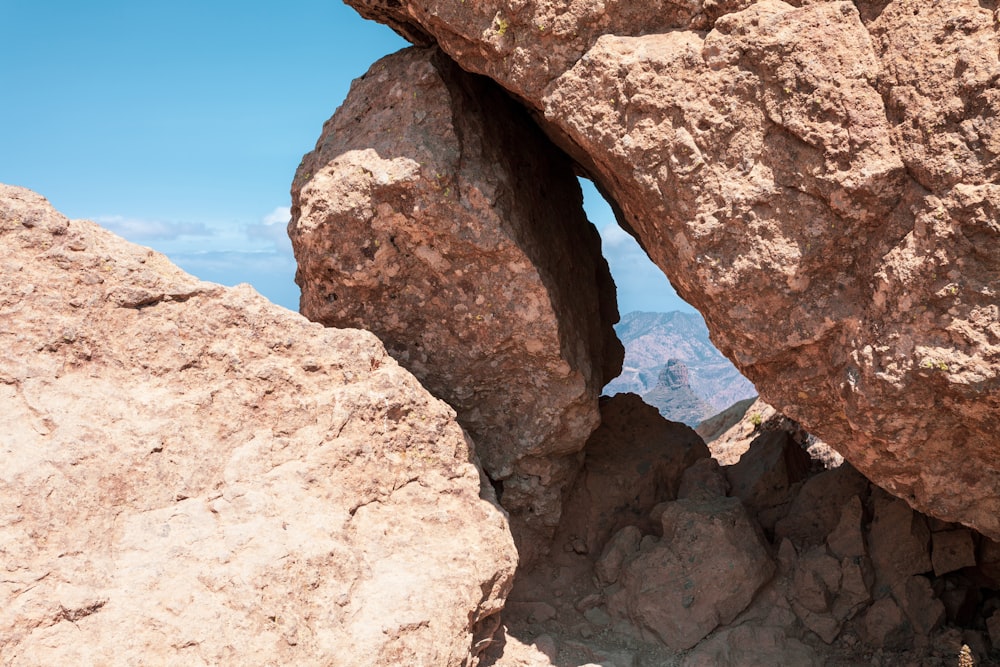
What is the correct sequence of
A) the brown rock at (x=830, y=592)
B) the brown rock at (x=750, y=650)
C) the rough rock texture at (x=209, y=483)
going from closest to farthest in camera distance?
the rough rock texture at (x=209, y=483) → the brown rock at (x=750, y=650) → the brown rock at (x=830, y=592)

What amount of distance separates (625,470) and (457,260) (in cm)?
294

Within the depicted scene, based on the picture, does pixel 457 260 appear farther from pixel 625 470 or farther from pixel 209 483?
pixel 625 470

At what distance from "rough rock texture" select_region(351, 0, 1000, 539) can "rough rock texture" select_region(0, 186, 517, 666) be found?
7.64 ft

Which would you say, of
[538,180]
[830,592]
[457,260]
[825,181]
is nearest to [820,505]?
[830,592]

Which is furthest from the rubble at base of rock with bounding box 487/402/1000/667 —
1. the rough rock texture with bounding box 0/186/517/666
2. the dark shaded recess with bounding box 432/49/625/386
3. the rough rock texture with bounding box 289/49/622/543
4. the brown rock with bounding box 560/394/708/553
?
the dark shaded recess with bounding box 432/49/625/386

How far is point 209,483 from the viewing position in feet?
16.8

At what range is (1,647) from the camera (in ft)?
13.3

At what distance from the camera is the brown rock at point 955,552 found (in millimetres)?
6824

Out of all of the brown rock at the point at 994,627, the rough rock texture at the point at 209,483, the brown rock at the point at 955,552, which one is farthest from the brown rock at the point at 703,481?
the rough rock texture at the point at 209,483

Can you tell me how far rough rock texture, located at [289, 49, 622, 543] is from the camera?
632 cm

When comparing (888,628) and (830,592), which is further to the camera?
(830,592)

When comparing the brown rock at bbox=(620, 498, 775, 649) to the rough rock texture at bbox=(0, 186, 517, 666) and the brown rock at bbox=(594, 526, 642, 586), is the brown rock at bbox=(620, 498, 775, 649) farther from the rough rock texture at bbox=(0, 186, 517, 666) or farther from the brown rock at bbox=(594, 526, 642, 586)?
the rough rock texture at bbox=(0, 186, 517, 666)

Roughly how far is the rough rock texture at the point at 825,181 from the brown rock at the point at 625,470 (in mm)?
2308

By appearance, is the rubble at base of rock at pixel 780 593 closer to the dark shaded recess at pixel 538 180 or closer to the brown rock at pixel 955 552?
the brown rock at pixel 955 552
